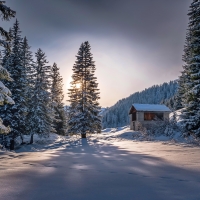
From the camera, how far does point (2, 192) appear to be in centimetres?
364

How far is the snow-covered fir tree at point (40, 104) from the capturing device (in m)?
25.7

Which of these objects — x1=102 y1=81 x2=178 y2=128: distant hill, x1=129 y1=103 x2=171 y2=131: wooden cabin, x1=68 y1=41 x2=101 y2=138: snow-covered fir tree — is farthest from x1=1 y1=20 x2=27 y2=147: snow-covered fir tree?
x1=102 y1=81 x2=178 y2=128: distant hill

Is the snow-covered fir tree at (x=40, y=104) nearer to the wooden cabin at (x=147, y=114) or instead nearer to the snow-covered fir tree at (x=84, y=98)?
the snow-covered fir tree at (x=84, y=98)

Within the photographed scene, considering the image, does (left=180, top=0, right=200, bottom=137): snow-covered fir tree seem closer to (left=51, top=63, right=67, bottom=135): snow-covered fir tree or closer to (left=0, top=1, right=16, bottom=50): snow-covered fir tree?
(left=0, top=1, right=16, bottom=50): snow-covered fir tree

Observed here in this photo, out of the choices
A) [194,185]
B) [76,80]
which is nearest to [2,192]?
[194,185]

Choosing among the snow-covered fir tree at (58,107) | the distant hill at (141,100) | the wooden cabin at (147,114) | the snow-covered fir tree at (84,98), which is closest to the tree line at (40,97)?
the snow-covered fir tree at (84,98)

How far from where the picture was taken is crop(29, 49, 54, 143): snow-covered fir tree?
25719mm

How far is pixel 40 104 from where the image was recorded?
27.0 m

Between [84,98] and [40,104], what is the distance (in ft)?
21.3

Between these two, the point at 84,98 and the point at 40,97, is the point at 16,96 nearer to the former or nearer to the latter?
the point at 40,97

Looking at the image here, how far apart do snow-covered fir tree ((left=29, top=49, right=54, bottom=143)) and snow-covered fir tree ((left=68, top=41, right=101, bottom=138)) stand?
3.35m

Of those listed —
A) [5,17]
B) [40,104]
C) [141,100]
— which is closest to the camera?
[5,17]

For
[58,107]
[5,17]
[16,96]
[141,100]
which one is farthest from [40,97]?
[141,100]

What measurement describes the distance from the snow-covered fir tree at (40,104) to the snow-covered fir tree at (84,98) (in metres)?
3.35
